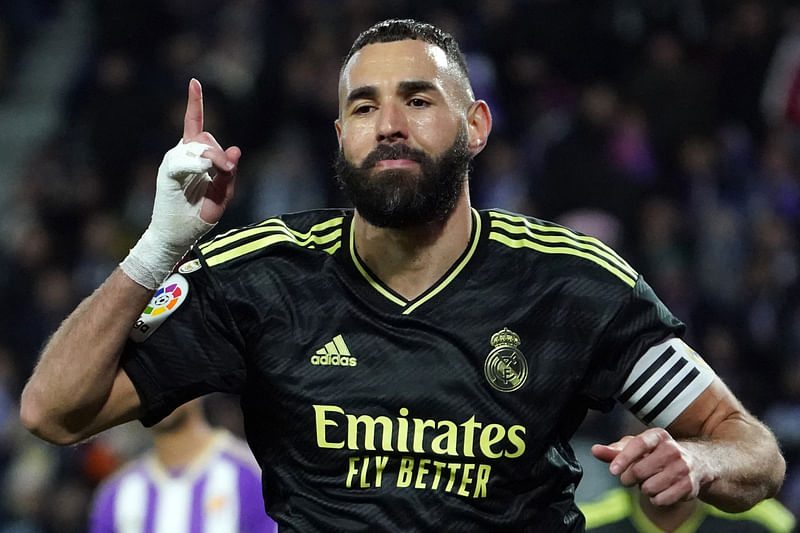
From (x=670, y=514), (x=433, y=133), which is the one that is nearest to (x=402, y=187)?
(x=433, y=133)

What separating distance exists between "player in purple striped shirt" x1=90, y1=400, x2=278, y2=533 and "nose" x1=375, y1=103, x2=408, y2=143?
9.04 ft

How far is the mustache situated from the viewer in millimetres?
3198

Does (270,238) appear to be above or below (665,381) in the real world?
above

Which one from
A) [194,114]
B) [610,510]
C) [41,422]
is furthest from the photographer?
[610,510]

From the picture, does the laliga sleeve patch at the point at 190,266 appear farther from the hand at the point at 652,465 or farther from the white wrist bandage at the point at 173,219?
the hand at the point at 652,465

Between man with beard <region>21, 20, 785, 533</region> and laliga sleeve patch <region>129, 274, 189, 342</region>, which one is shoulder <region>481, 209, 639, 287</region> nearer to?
man with beard <region>21, 20, 785, 533</region>

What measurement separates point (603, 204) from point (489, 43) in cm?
185

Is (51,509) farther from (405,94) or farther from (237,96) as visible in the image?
(405,94)

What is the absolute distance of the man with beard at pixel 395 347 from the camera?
10.1ft

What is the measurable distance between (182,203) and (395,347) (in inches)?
24.4

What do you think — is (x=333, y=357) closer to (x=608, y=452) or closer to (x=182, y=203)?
(x=182, y=203)

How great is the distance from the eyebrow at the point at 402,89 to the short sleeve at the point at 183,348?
0.59 metres

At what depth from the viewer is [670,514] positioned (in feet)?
15.6

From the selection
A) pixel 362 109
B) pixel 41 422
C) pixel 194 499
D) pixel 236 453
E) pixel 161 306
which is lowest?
pixel 194 499
